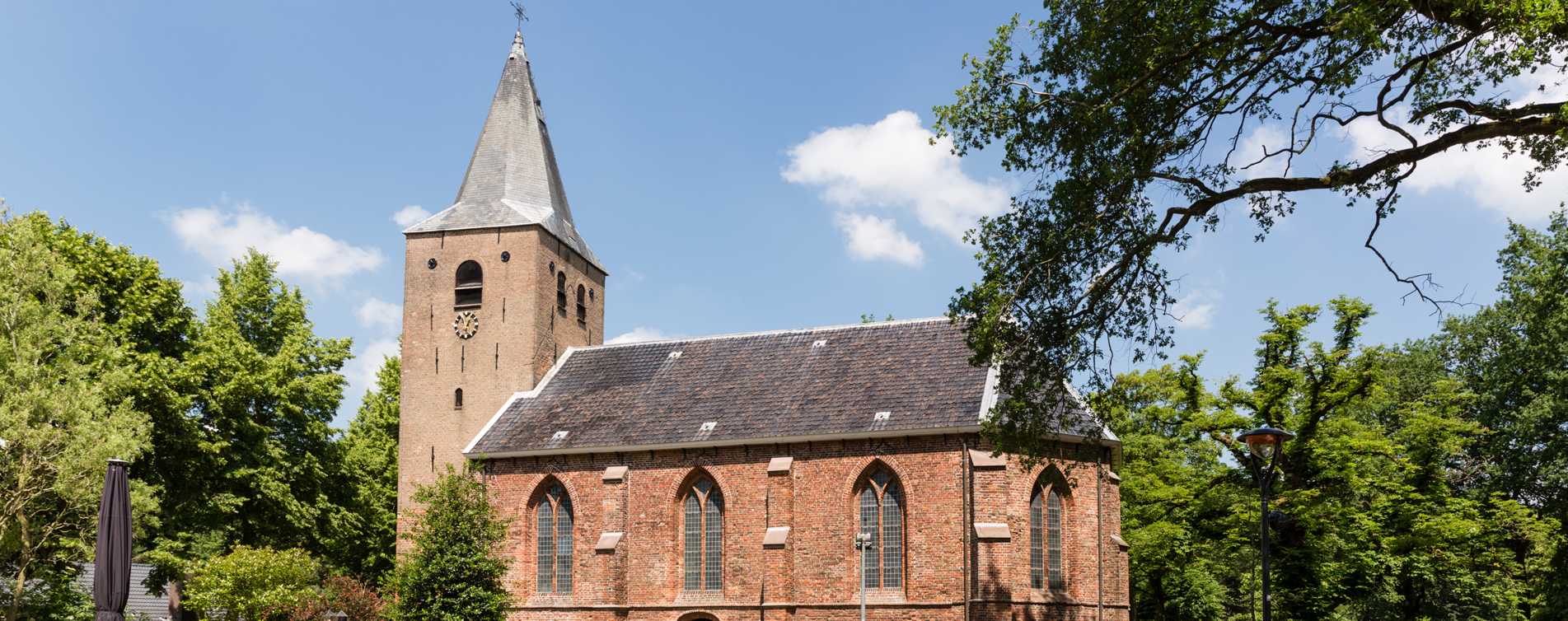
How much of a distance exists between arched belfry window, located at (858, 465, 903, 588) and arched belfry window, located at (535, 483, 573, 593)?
8.55 metres

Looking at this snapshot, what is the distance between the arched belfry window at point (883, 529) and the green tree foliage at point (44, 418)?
16.3 metres

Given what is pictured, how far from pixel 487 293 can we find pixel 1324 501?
24243 mm

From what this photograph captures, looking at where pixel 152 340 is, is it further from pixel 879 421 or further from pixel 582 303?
pixel 879 421

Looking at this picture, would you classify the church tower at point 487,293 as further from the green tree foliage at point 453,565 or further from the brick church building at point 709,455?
the green tree foliage at point 453,565

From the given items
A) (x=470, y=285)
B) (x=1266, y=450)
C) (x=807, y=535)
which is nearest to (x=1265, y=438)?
(x=1266, y=450)

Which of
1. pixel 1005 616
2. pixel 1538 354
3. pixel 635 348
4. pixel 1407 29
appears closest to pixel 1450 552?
pixel 1538 354

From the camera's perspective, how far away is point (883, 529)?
31172 mm

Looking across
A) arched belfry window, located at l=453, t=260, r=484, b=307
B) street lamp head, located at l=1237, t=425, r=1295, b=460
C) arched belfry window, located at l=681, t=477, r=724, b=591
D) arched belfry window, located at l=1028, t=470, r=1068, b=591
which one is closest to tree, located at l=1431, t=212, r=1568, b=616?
arched belfry window, located at l=1028, t=470, r=1068, b=591

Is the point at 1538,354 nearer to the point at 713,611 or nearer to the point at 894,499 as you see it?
the point at 894,499

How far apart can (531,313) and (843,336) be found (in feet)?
30.8

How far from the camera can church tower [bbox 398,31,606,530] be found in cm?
3791

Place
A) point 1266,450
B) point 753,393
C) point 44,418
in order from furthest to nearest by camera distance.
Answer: point 753,393 → point 44,418 → point 1266,450

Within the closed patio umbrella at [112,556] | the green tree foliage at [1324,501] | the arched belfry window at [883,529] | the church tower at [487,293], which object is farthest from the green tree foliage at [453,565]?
the green tree foliage at [1324,501]

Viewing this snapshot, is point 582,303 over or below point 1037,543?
over
